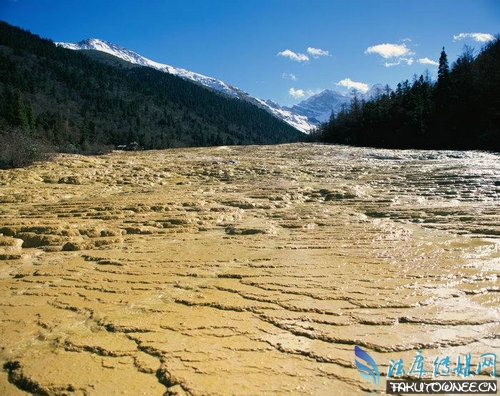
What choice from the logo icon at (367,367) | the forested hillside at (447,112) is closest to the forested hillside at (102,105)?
the forested hillside at (447,112)

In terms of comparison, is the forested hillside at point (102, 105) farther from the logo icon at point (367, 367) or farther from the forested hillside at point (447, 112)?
the logo icon at point (367, 367)

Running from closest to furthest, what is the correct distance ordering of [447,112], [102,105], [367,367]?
[367,367], [447,112], [102,105]

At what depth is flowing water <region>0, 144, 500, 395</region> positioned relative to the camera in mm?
2469

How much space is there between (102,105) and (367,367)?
362 ft

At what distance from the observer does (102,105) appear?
9919cm

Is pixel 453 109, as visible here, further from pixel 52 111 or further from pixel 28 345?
pixel 52 111

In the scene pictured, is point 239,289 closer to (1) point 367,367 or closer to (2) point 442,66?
(1) point 367,367

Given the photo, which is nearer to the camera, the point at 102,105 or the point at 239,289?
the point at 239,289

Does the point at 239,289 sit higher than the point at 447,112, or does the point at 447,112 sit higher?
the point at 447,112

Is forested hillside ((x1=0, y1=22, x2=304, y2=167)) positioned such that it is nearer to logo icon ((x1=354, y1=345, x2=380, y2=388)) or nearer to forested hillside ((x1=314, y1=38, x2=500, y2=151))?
forested hillside ((x1=314, y1=38, x2=500, y2=151))

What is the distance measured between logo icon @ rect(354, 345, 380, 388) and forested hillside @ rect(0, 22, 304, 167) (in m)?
55.6

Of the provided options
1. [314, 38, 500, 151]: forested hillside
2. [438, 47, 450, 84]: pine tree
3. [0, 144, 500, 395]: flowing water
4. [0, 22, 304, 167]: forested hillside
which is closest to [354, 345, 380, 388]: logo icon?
[0, 144, 500, 395]: flowing water

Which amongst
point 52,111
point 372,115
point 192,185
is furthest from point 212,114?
point 192,185

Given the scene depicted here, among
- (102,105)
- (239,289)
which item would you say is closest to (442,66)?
(239,289)
